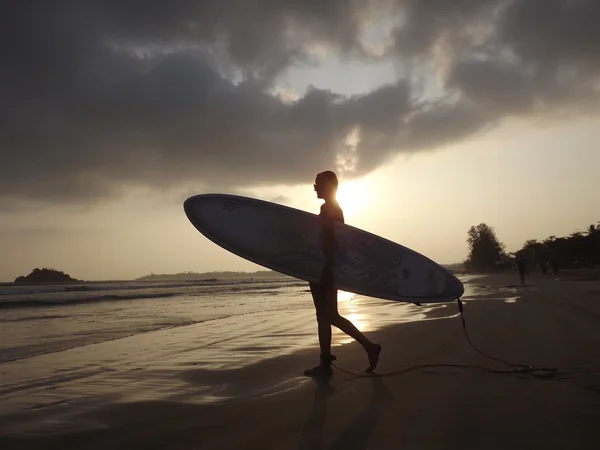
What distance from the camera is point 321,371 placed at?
4543 millimetres

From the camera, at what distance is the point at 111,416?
3.35 metres

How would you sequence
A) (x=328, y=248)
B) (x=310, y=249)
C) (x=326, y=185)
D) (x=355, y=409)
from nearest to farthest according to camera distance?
(x=355, y=409) → (x=328, y=248) → (x=326, y=185) → (x=310, y=249)

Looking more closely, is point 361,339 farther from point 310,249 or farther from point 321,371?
point 310,249

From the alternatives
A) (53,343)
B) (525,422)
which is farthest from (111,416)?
(53,343)

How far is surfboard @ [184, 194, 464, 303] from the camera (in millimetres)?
5344

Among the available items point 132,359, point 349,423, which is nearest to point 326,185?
point 349,423

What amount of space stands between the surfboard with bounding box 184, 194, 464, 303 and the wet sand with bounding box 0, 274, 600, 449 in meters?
0.77

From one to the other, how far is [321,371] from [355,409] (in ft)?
4.23

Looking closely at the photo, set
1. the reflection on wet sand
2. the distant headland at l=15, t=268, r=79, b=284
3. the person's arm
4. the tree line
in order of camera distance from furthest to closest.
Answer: the distant headland at l=15, t=268, r=79, b=284 → the tree line → the person's arm → the reflection on wet sand

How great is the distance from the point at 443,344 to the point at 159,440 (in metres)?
4.26

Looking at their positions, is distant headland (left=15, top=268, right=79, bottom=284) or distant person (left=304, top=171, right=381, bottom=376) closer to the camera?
distant person (left=304, top=171, right=381, bottom=376)

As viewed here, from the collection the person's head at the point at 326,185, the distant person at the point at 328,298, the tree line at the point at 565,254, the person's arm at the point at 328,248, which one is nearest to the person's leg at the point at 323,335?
the distant person at the point at 328,298

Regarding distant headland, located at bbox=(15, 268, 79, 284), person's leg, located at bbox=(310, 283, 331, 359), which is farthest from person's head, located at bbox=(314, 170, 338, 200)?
distant headland, located at bbox=(15, 268, 79, 284)

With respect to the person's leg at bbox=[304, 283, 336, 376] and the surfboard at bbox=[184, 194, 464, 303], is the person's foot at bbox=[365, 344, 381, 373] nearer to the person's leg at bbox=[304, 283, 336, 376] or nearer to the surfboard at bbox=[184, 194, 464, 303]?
the person's leg at bbox=[304, 283, 336, 376]
